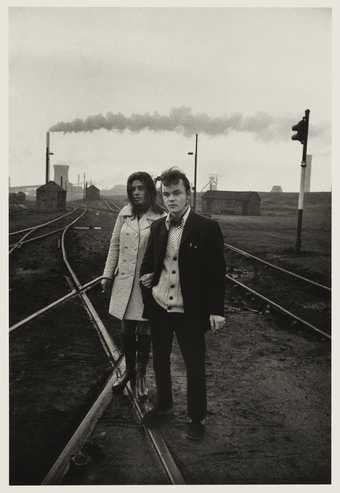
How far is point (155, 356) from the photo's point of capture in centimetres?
302

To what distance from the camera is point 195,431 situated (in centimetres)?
278

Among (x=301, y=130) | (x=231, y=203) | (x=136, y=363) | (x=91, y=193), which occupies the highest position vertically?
(x=91, y=193)

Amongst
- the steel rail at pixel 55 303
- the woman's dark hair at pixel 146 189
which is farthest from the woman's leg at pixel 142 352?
the steel rail at pixel 55 303

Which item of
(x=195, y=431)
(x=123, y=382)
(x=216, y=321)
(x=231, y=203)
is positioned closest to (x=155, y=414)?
(x=195, y=431)

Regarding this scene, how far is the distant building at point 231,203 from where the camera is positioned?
128ft

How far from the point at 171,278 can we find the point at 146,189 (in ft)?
2.58

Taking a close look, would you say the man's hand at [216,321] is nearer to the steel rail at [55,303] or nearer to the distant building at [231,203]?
the steel rail at [55,303]

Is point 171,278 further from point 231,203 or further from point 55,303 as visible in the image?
point 231,203

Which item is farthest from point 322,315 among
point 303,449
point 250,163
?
point 303,449

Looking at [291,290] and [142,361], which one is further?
[291,290]

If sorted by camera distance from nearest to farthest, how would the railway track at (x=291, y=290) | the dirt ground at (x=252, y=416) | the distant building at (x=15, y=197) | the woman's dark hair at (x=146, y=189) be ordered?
the dirt ground at (x=252, y=416)
the woman's dark hair at (x=146, y=189)
the distant building at (x=15, y=197)
the railway track at (x=291, y=290)

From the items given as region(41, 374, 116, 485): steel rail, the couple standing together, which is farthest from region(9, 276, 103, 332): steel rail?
the couple standing together

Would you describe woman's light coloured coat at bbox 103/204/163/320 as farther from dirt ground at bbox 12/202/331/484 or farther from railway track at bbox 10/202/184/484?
dirt ground at bbox 12/202/331/484

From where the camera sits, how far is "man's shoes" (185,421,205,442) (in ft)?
9.05
